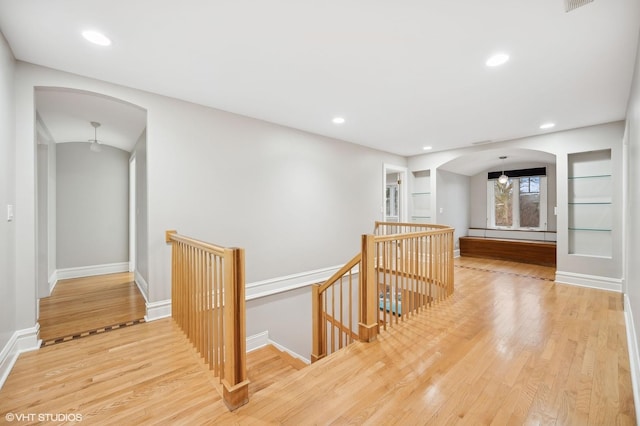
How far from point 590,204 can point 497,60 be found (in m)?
3.58

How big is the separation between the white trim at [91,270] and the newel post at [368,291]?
5.16 meters

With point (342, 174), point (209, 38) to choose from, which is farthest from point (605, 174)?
point (209, 38)

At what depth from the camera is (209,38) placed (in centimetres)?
215

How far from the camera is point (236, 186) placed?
3775mm

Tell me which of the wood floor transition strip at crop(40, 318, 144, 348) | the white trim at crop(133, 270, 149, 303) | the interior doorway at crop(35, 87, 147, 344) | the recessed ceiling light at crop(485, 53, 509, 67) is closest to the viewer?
the recessed ceiling light at crop(485, 53, 509, 67)

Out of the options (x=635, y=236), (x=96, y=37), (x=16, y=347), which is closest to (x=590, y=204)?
(x=635, y=236)

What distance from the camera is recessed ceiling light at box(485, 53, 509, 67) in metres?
2.35

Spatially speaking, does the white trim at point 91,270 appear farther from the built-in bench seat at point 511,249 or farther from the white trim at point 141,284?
the built-in bench seat at point 511,249

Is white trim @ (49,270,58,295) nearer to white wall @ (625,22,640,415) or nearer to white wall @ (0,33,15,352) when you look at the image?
white wall @ (0,33,15,352)

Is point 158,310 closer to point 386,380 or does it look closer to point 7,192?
point 7,192

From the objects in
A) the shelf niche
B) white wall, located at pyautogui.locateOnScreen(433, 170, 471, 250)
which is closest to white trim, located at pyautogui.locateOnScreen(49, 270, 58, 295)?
white wall, located at pyautogui.locateOnScreen(433, 170, 471, 250)

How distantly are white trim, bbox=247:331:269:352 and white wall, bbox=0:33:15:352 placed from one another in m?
2.20

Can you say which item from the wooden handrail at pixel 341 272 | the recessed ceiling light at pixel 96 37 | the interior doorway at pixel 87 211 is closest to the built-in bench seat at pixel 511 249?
the wooden handrail at pixel 341 272

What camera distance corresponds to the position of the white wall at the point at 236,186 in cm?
252
